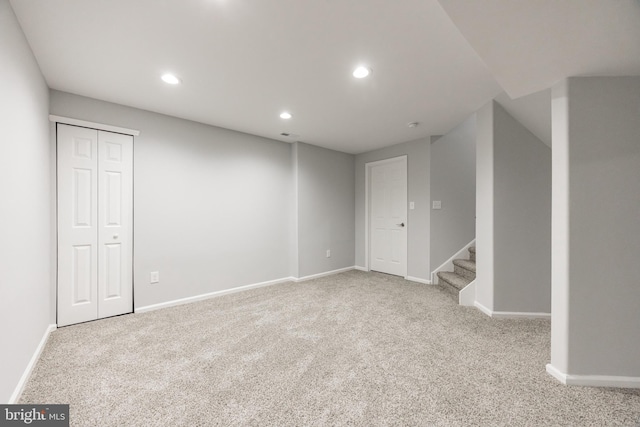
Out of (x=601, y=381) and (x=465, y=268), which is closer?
(x=601, y=381)

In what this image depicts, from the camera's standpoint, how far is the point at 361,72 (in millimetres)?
2207

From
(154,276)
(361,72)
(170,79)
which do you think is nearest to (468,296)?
(361,72)

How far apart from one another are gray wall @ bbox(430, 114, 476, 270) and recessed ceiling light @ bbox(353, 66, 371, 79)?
230 centimetres

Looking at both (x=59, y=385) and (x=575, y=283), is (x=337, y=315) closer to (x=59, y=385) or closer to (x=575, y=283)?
(x=575, y=283)

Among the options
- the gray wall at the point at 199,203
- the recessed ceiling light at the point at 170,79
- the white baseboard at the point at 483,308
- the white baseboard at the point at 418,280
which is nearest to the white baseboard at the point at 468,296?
the white baseboard at the point at 483,308

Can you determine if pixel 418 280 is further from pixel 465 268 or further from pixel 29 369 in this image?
pixel 29 369

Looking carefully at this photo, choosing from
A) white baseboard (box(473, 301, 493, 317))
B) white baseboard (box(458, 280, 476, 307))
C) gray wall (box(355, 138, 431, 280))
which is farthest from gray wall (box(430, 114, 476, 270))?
white baseboard (box(473, 301, 493, 317))

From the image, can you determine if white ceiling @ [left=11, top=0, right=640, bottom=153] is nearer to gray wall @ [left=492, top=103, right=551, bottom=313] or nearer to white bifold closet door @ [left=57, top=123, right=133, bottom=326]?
gray wall @ [left=492, top=103, right=551, bottom=313]

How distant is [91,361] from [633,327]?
3.72 meters

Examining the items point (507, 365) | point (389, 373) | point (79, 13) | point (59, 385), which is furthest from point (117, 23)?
point (507, 365)

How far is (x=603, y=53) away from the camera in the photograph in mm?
1484

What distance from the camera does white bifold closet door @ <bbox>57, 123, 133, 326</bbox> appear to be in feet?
8.43

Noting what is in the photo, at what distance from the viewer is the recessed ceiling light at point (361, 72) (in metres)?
2.15

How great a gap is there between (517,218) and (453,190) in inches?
63.3
